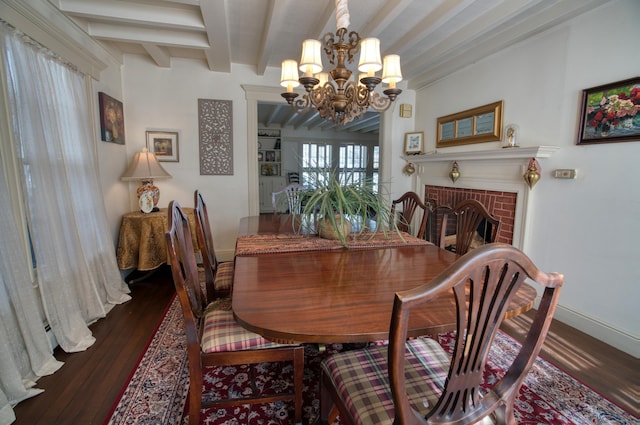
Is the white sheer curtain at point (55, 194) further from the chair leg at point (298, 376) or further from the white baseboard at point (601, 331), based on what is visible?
the white baseboard at point (601, 331)

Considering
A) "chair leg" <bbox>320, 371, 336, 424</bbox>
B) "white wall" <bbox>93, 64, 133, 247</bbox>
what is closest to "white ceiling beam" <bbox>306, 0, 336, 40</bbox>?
"white wall" <bbox>93, 64, 133, 247</bbox>

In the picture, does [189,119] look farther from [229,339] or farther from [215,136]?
[229,339]

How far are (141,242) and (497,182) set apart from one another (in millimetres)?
3432

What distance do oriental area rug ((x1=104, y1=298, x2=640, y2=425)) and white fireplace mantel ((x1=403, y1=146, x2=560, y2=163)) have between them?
1492 mm

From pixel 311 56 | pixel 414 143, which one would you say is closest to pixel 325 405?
pixel 311 56

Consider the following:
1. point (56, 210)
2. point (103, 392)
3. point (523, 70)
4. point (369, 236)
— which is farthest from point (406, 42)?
point (103, 392)

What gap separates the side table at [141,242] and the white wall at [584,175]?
133 inches

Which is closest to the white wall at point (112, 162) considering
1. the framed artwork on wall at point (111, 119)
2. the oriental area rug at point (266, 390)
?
the framed artwork on wall at point (111, 119)

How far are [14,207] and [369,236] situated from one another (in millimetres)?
2109

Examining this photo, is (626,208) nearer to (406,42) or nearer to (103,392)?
(406,42)

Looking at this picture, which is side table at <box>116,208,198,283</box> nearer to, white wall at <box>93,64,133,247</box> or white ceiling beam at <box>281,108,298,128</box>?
white wall at <box>93,64,133,247</box>

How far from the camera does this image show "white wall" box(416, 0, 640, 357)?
1949 millimetres

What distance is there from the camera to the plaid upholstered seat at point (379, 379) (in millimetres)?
909

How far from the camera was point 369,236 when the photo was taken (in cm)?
196
